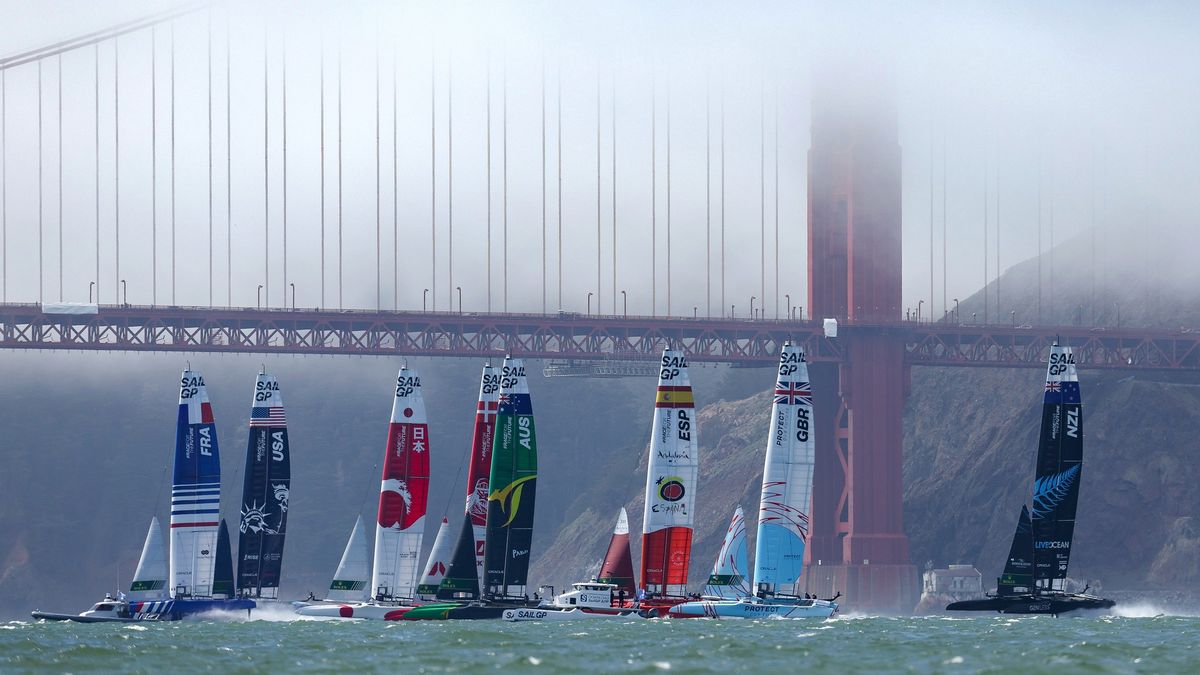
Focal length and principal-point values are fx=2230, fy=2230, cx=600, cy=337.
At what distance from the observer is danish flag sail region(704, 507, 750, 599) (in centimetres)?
6619

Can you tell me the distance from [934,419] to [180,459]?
7190 cm

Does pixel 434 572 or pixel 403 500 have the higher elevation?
pixel 403 500

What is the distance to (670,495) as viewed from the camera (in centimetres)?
6247

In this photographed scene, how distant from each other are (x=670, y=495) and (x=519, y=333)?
143ft

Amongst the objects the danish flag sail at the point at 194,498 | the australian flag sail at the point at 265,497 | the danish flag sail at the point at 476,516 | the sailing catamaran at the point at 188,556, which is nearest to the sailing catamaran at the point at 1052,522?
the danish flag sail at the point at 476,516

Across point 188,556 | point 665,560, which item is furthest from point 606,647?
point 188,556

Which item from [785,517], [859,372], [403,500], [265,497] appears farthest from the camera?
[859,372]

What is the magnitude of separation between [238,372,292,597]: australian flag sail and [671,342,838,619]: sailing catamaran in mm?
15447

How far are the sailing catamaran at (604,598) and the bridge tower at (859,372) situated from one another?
130ft

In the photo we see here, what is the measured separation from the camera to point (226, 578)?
6956 cm

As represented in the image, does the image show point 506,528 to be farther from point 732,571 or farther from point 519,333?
point 519,333

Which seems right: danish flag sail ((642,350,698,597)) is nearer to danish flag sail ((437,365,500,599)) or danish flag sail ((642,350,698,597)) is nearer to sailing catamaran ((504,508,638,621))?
sailing catamaran ((504,508,638,621))

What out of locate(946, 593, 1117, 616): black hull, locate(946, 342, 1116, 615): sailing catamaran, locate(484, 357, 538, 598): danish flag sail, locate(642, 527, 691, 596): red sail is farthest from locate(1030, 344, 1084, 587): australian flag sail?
locate(484, 357, 538, 598): danish flag sail

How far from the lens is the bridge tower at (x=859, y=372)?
104 m
